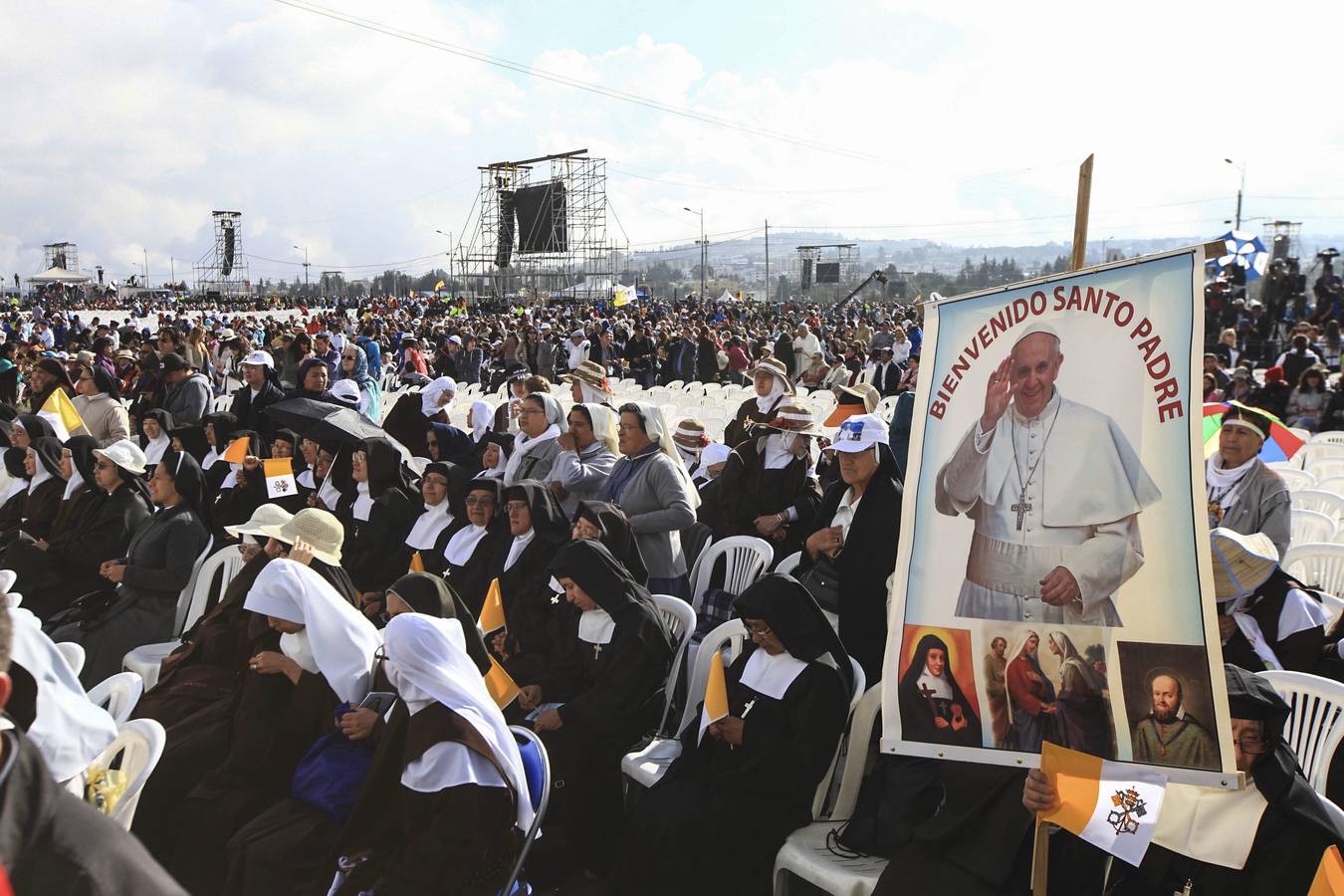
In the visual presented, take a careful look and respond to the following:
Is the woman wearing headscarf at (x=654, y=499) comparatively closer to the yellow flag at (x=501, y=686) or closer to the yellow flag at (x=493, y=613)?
the yellow flag at (x=493, y=613)

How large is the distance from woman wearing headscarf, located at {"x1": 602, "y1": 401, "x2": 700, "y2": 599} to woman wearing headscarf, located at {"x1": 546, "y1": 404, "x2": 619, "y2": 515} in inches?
17.6

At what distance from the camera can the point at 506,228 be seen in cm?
5266

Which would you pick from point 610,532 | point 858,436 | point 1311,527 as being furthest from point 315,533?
point 1311,527

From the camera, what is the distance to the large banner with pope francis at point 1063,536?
2.12 metres

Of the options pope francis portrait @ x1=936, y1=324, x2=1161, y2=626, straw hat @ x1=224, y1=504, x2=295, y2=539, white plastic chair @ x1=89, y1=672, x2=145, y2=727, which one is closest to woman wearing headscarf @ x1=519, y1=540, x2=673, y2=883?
straw hat @ x1=224, y1=504, x2=295, y2=539

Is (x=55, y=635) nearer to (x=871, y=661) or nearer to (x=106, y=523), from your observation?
(x=106, y=523)

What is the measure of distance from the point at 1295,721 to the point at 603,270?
177 ft

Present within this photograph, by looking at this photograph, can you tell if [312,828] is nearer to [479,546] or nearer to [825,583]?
[479,546]

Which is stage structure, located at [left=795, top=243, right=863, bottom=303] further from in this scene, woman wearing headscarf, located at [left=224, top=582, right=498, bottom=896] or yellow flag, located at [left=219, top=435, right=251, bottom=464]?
woman wearing headscarf, located at [left=224, top=582, right=498, bottom=896]

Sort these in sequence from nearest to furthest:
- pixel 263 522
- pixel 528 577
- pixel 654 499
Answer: pixel 263 522 → pixel 528 577 → pixel 654 499

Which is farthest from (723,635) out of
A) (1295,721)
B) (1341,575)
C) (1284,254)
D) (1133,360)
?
(1284,254)

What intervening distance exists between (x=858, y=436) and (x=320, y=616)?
234cm

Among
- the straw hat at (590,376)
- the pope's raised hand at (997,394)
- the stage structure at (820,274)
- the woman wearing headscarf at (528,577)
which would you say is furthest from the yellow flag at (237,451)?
the stage structure at (820,274)

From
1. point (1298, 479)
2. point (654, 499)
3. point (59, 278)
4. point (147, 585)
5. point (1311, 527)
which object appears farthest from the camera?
point (59, 278)
